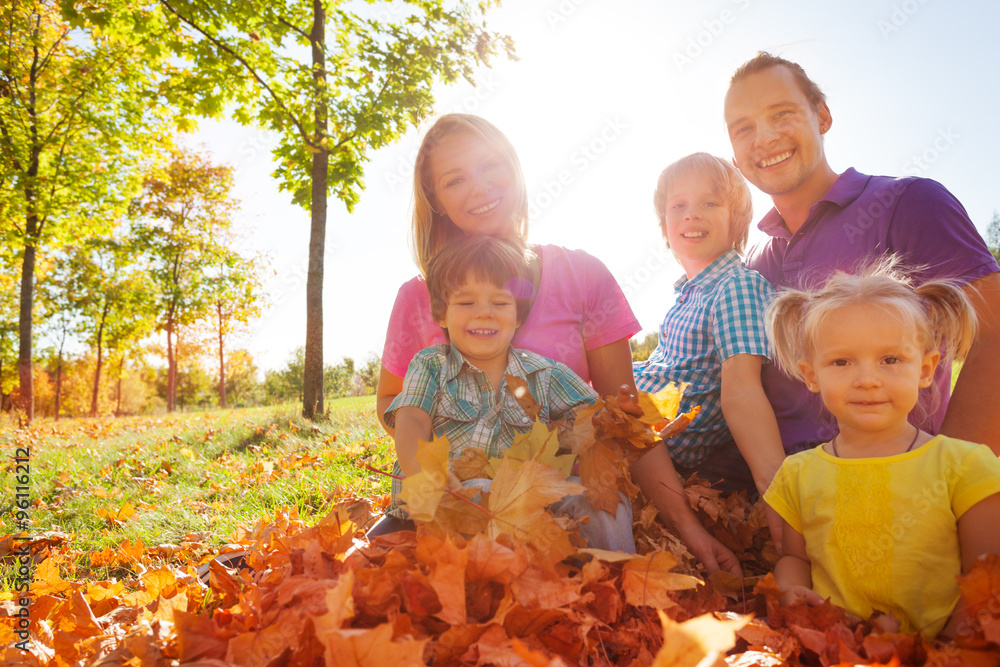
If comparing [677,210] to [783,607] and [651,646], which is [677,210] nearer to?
[783,607]

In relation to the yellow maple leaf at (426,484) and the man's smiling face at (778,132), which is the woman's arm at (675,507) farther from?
the man's smiling face at (778,132)

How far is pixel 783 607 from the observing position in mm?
1507

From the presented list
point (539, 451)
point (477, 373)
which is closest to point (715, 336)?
point (477, 373)

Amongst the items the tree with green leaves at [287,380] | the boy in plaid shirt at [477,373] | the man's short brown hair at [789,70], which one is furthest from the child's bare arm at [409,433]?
the tree with green leaves at [287,380]

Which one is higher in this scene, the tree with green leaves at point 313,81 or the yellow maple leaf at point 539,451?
the tree with green leaves at point 313,81

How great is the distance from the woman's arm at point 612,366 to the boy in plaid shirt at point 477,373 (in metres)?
0.32

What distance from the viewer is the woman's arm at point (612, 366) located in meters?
2.48

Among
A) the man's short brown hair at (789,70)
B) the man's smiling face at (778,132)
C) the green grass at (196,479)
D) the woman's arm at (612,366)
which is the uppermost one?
the man's short brown hair at (789,70)

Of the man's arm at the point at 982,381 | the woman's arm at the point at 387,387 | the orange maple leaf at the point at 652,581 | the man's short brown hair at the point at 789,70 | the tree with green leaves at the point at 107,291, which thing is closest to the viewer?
the orange maple leaf at the point at 652,581

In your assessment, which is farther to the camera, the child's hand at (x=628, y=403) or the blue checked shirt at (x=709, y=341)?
the blue checked shirt at (x=709, y=341)

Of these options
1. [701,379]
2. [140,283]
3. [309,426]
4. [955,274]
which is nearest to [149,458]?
[309,426]

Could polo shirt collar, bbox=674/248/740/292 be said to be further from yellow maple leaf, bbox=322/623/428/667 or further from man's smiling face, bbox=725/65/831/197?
yellow maple leaf, bbox=322/623/428/667

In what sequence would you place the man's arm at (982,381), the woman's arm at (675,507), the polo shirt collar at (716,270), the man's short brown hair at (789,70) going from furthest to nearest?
the man's short brown hair at (789,70) < the polo shirt collar at (716,270) < the man's arm at (982,381) < the woman's arm at (675,507)

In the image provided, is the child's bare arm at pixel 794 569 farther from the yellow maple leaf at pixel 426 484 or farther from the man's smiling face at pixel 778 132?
the man's smiling face at pixel 778 132
